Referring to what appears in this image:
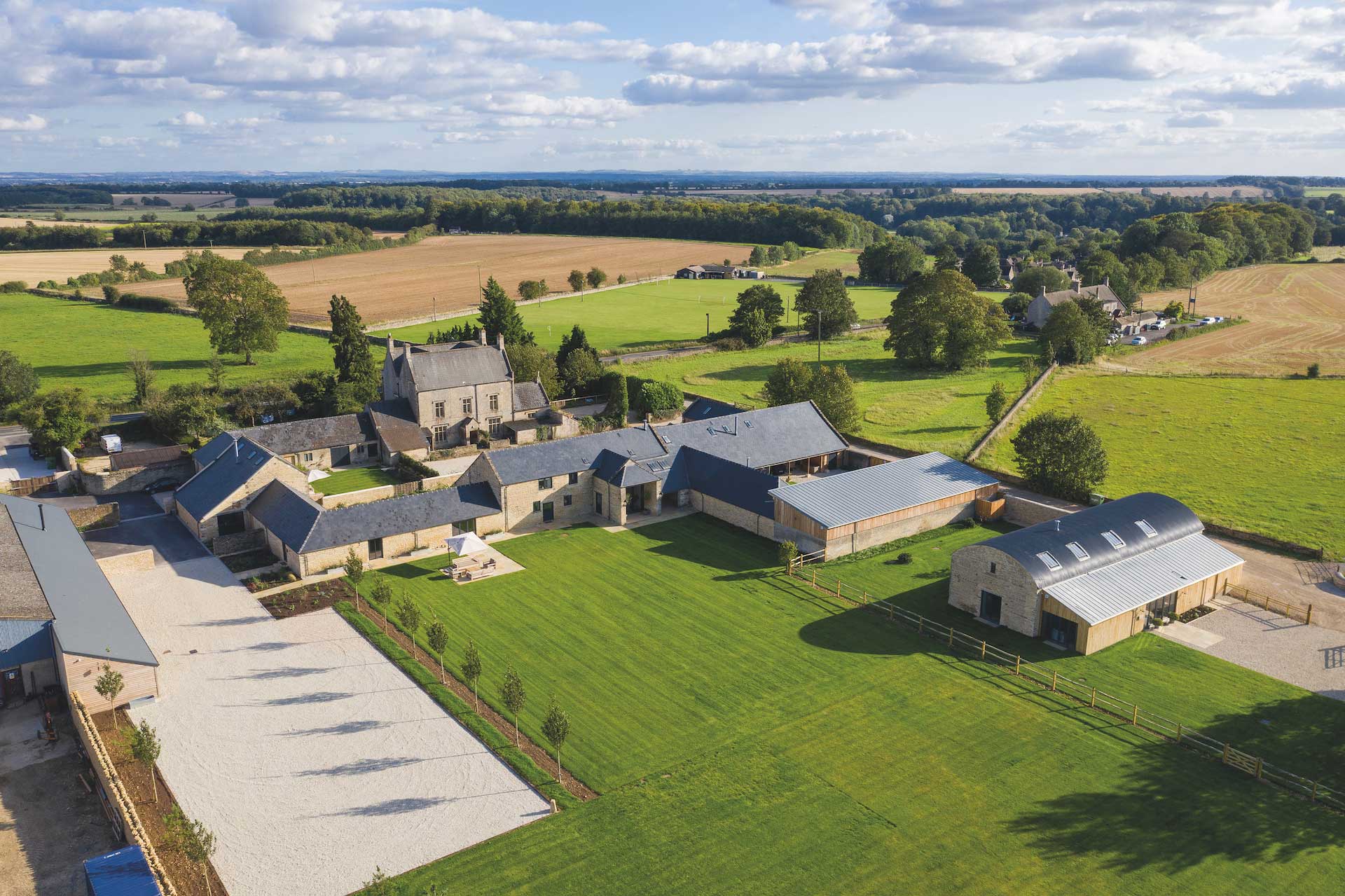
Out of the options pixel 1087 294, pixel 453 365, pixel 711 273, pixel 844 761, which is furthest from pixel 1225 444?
pixel 711 273

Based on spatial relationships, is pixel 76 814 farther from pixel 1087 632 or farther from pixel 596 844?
pixel 1087 632

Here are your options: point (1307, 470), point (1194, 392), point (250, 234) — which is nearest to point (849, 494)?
point (1307, 470)

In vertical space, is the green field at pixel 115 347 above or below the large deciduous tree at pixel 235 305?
below

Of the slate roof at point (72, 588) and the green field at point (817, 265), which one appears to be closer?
the slate roof at point (72, 588)

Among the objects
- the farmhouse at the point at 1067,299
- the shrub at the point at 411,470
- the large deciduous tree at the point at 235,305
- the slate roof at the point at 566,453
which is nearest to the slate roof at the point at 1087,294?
the farmhouse at the point at 1067,299

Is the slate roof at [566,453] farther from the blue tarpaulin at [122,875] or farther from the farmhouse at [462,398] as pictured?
the blue tarpaulin at [122,875]

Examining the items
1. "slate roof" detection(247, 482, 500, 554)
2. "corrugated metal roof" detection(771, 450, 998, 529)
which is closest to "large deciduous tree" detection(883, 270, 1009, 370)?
"corrugated metal roof" detection(771, 450, 998, 529)

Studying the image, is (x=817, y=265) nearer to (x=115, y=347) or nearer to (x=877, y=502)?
(x=115, y=347)
